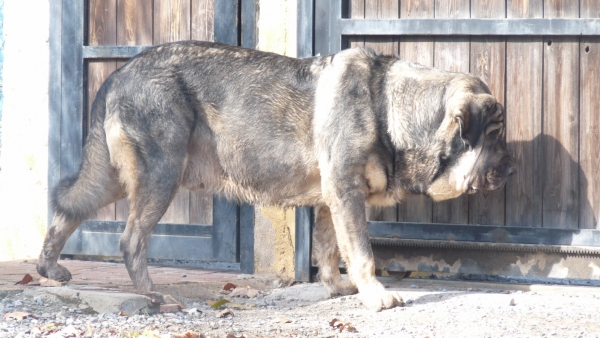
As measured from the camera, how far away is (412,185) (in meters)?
5.14

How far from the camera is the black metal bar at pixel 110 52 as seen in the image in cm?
638

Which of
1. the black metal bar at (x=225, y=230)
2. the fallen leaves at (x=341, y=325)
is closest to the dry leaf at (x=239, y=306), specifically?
the fallen leaves at (x=341, y=325)

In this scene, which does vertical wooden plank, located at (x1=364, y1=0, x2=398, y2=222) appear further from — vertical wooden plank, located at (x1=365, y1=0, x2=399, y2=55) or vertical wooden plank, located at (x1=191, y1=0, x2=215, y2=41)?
vertical wooden plank, located at (x1=191, y1=0, x2=215, y2=41)

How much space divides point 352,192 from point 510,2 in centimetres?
189

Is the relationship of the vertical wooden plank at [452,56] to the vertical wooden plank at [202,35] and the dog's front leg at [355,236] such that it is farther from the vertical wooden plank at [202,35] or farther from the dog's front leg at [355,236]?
the vertical wooden plank at [202,35]

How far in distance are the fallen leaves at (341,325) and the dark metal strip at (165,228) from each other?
2.16 meters

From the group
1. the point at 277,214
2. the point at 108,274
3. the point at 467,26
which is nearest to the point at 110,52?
the point at 108,274

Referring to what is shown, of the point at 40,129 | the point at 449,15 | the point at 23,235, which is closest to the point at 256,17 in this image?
the point at 449,15

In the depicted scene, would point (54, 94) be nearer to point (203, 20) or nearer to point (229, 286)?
point (203, 20)

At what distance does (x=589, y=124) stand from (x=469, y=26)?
1.11m

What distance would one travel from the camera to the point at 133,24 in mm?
6434

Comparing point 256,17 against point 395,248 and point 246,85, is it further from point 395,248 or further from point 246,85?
point 395,248

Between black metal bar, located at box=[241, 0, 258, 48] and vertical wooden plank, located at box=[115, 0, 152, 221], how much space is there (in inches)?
34.9

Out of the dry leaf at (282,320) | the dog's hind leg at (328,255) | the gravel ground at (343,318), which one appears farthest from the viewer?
the dog's hind leg at (328,255)
